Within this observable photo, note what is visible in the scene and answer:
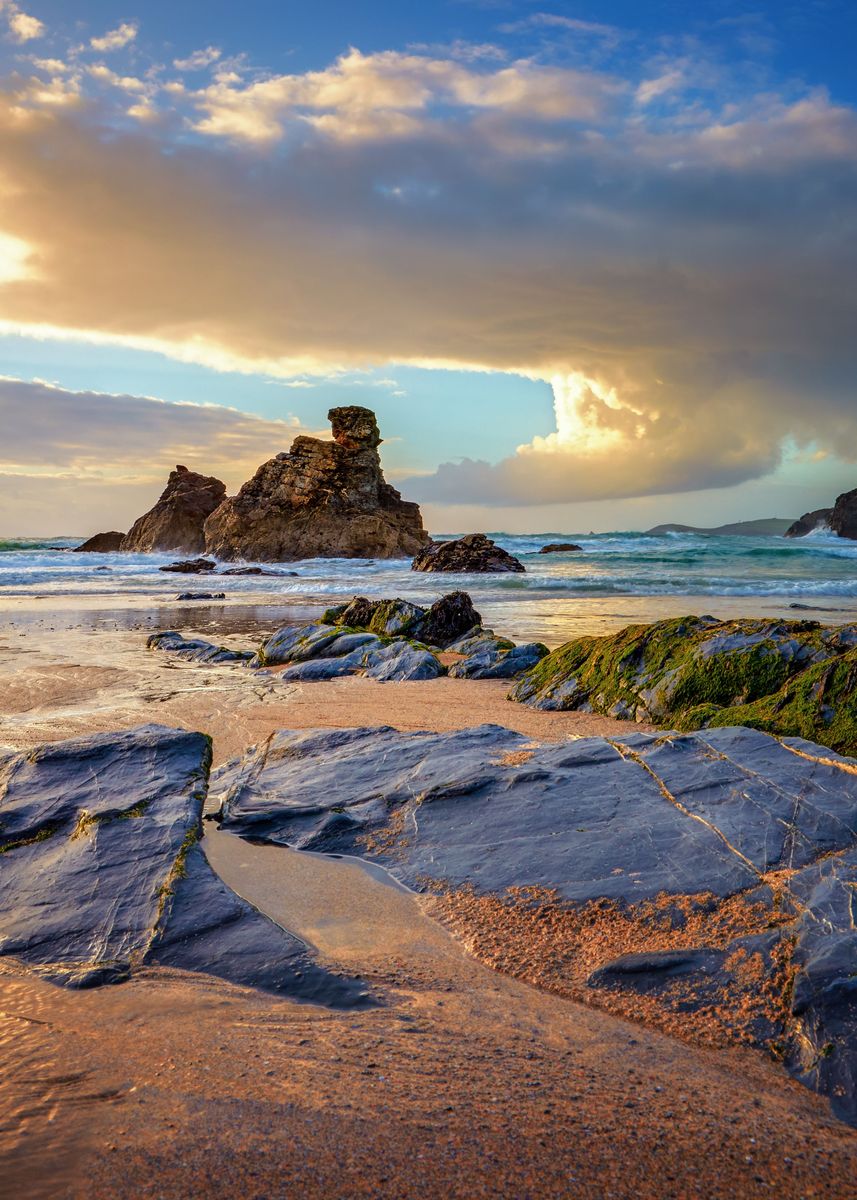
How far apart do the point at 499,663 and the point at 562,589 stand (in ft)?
47.7

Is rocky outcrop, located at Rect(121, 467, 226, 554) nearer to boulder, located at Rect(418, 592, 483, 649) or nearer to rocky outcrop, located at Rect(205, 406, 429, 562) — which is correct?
rocky outcrop, located at Rect(205, 406, 429, 562)

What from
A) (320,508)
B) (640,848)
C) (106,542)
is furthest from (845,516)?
(640,848)

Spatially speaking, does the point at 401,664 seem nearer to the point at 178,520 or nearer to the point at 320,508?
the point at 320,508

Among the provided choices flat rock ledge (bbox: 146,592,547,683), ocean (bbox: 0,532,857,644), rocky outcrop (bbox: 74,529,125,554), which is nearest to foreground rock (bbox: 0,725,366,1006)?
flat rock ledge (bbox: 146,592,547,683)

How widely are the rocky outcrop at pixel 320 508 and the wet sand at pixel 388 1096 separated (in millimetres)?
44545

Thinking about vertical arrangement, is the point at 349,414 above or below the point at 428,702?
above

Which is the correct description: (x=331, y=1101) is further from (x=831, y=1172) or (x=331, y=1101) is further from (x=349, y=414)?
(x=349, y=414)

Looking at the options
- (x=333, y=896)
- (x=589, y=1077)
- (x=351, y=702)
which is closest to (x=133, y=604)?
(x=351, y=702)

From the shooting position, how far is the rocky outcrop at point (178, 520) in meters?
56.9

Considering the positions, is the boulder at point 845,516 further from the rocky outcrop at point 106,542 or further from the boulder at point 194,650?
the boulder at point 194,650

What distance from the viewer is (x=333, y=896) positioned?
2.66 meters

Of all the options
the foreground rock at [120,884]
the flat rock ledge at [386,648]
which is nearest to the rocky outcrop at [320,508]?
the flat rock ledge at [386,648]

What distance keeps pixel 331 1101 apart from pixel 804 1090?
40.8 inches

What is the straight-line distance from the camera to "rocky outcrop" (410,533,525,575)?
31.0 metres
